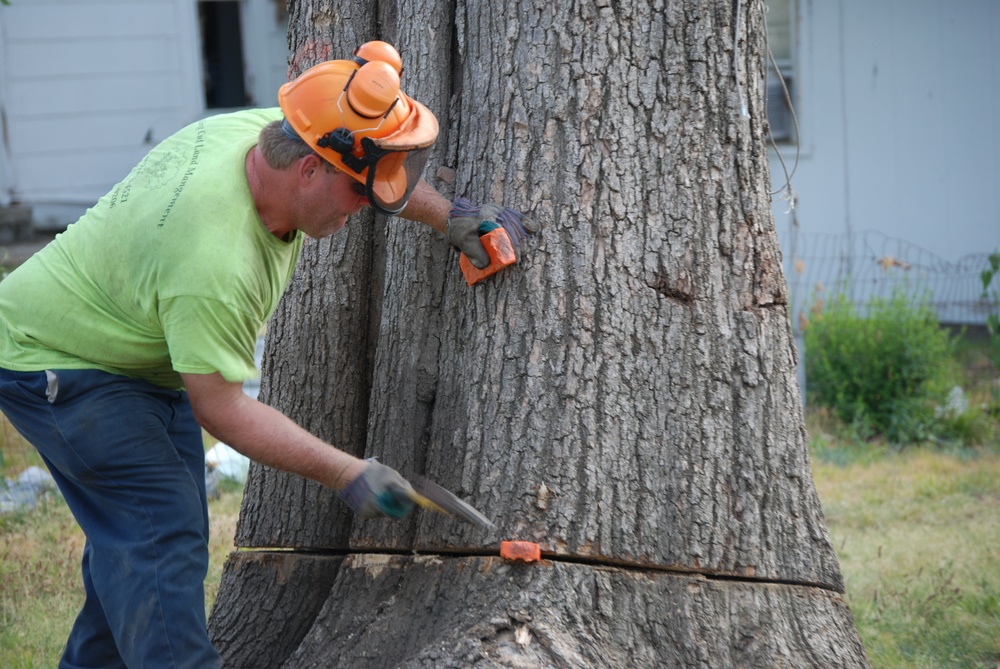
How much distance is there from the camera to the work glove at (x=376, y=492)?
2564 mm

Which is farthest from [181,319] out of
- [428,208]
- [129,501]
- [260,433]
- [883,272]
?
[883,272]

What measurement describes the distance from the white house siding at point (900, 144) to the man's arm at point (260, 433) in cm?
719

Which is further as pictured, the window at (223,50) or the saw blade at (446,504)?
the window at (223,50)

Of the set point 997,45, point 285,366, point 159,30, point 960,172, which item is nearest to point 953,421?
point 960,172

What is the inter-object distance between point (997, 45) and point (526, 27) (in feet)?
25.3

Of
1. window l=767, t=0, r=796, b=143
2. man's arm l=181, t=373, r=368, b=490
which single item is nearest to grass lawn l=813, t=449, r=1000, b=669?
man's arm l=181, t=373, r=368, b=490

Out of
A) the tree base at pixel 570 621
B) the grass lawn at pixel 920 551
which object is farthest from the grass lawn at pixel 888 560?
the tree base at pixel 570 621

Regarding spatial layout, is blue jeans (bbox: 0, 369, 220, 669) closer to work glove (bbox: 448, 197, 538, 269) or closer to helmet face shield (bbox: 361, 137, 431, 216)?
helmet face shield (bbox: 361, 137, 431, 216)

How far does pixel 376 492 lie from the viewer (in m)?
2.56

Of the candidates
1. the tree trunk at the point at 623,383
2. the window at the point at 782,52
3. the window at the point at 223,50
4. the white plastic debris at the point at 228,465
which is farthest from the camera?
the window at the point at 223,50

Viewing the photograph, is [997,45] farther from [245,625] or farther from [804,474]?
[245,625]

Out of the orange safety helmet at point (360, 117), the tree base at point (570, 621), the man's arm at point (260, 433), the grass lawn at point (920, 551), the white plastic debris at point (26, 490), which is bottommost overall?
the grass lawn at point (920, 551)

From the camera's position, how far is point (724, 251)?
9.63 ft

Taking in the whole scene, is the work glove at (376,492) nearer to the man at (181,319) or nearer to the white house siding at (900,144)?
the man at (181,319)
